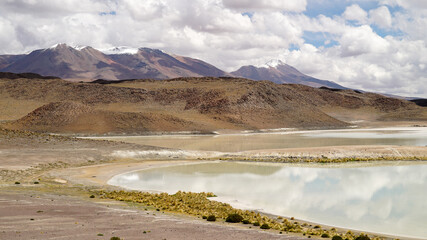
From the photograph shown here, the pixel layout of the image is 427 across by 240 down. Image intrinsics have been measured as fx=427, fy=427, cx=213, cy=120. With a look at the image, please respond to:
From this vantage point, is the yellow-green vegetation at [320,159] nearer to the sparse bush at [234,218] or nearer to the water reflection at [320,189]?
the water reflection at [320,189]

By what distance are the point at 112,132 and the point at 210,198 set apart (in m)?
74.3

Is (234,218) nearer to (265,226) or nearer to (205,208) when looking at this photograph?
(265,226)

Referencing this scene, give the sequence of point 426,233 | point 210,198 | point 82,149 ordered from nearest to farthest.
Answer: point 426,233
point 210,198
point 82,149

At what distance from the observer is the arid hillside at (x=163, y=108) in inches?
4146

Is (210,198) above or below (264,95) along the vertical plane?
below

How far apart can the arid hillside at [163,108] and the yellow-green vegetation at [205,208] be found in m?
73.8

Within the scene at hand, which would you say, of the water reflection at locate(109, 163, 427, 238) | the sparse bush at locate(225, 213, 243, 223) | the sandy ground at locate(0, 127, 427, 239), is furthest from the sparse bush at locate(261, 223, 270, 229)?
the water reflection at locate(109, 163, 427, 238)

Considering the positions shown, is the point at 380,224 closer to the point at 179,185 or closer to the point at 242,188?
the point at 242,188

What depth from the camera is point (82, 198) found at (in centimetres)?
2608

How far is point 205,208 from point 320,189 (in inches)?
432

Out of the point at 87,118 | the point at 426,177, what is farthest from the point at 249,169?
the point at 87,118

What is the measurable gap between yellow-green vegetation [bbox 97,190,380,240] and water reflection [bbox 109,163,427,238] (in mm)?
2170

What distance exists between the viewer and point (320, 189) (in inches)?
1230

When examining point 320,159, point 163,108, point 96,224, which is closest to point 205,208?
point 96,224
